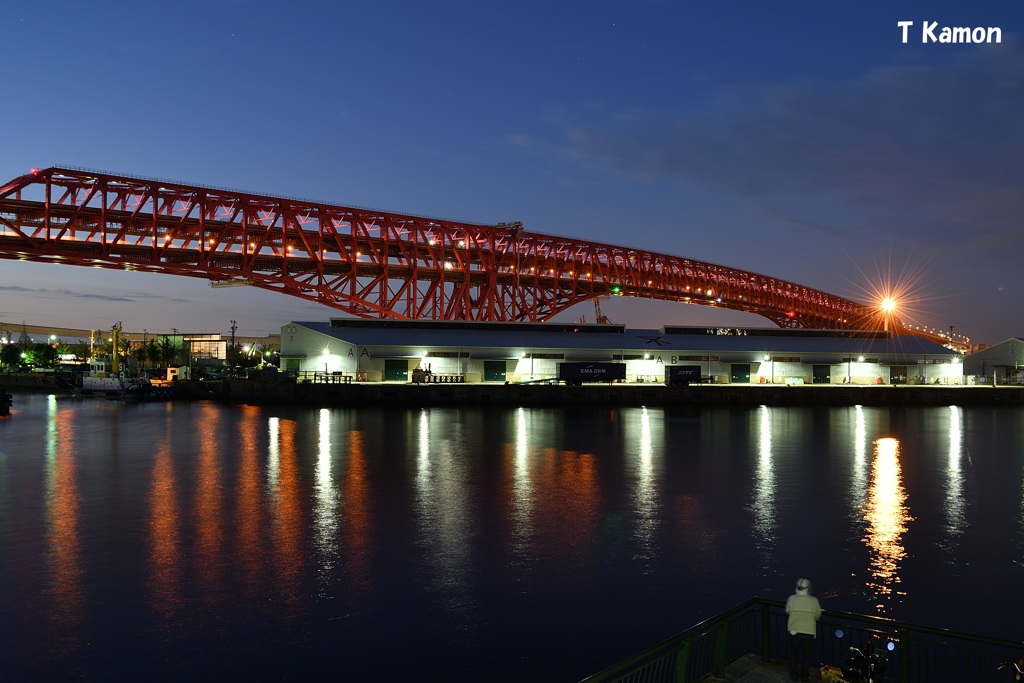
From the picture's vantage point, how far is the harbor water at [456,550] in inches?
489

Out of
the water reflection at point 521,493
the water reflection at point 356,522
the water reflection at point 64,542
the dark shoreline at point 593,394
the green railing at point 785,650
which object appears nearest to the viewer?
the green railing at point 785,650

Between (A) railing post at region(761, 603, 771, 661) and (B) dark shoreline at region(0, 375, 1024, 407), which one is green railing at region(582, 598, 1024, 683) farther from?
(B) dark shoreline at region(0, 375, 1024, 407)

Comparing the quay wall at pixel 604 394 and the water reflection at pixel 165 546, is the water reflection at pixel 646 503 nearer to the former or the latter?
the water reflection at pixel 165 546

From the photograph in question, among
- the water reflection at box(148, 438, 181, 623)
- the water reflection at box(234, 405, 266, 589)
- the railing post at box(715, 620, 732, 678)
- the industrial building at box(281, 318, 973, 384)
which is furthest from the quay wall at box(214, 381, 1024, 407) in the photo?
the railing post at box(715, 620, 732, 678)

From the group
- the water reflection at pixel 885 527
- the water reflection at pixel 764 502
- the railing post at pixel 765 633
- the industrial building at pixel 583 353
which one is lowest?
the water reflection at pixel 885 527

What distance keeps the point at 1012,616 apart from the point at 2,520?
24843 mm

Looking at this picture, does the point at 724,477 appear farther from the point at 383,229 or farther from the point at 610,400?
the point at 383,229

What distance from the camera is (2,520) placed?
2080 centimetres

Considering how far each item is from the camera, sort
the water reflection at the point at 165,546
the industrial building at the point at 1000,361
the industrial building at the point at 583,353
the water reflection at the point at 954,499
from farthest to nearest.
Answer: the industrial building at the point at 1000,361, the industrial building at the point at 583,353, the water reflection at the point at 954,499, the water reflection at the point at 165,546

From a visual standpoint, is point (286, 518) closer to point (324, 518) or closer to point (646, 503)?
point (324, 518)

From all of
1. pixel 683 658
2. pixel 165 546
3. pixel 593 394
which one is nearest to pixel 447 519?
pixel 165 546

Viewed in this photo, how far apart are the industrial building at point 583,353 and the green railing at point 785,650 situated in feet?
189

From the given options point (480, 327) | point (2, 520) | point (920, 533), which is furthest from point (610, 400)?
point (2, 520)

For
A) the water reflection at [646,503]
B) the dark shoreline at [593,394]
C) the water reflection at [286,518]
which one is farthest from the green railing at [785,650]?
the dark shoreline at [593,394]
